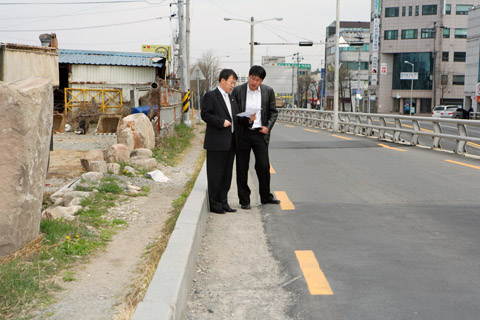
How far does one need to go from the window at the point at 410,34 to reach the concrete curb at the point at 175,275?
98.6 meters

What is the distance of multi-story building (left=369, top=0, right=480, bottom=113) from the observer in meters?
96.4

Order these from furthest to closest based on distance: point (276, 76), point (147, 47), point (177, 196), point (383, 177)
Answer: point (147, 47) < point (276, 76) < point (383, 177) < point (177, 196)

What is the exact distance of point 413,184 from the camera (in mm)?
10578

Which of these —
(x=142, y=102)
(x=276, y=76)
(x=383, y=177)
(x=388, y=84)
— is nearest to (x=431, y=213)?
(x=383, y=177)

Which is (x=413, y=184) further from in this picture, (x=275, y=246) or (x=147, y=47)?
(x=147, y=47)

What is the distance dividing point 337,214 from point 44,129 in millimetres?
4000

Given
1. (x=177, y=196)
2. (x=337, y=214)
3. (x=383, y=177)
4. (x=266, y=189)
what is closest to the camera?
(x=337, y=214)

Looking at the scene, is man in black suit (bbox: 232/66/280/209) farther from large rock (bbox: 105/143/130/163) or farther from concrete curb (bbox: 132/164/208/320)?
large rock (bbox: 105/143/130/163)

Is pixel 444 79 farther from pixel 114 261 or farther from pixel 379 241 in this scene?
pixel 114 261

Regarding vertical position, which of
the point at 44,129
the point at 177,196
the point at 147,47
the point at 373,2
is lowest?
the point at 177,196

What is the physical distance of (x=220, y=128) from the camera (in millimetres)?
7582

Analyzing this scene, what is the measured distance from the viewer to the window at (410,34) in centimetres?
9850

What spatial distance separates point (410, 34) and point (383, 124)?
82.0 metres

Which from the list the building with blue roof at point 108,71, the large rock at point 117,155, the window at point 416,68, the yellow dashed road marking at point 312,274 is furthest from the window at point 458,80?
the yellow dashed road marking at point 312,274
